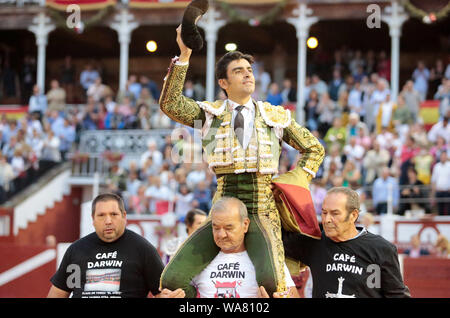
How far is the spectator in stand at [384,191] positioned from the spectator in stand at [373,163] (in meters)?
0.24

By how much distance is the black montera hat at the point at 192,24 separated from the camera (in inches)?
174

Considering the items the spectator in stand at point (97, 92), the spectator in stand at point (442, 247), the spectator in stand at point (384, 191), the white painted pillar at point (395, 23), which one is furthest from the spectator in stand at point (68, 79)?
the spectator in stand at point (442, 247)

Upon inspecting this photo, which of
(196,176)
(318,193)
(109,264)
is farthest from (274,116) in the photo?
(196,176)

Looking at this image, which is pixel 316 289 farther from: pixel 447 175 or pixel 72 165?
pixel 72 165

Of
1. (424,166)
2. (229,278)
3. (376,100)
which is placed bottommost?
(229,278)

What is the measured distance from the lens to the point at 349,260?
456 centimetres

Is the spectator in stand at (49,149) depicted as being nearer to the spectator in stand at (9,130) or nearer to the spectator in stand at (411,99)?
the spectator in stand at (9,130)

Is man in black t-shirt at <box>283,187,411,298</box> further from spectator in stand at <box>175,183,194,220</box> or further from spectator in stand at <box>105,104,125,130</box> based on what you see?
spectator in stand at <box>105,104,125,130</box>

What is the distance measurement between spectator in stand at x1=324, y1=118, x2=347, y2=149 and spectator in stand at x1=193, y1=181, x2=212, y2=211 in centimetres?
201

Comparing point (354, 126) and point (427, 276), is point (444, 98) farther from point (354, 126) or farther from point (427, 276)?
point (427, 276)

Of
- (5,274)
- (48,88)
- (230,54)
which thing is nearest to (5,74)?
(48,88)

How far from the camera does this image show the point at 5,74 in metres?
19.9

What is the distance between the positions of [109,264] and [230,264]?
0.74 m

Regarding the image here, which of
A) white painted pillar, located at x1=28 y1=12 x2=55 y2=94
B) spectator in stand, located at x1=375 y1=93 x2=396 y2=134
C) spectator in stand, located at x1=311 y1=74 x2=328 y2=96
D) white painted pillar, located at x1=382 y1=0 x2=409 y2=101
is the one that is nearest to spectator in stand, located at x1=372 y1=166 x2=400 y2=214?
spectator in stand, located at x1=375 y1=93 x2=396 y2=134
